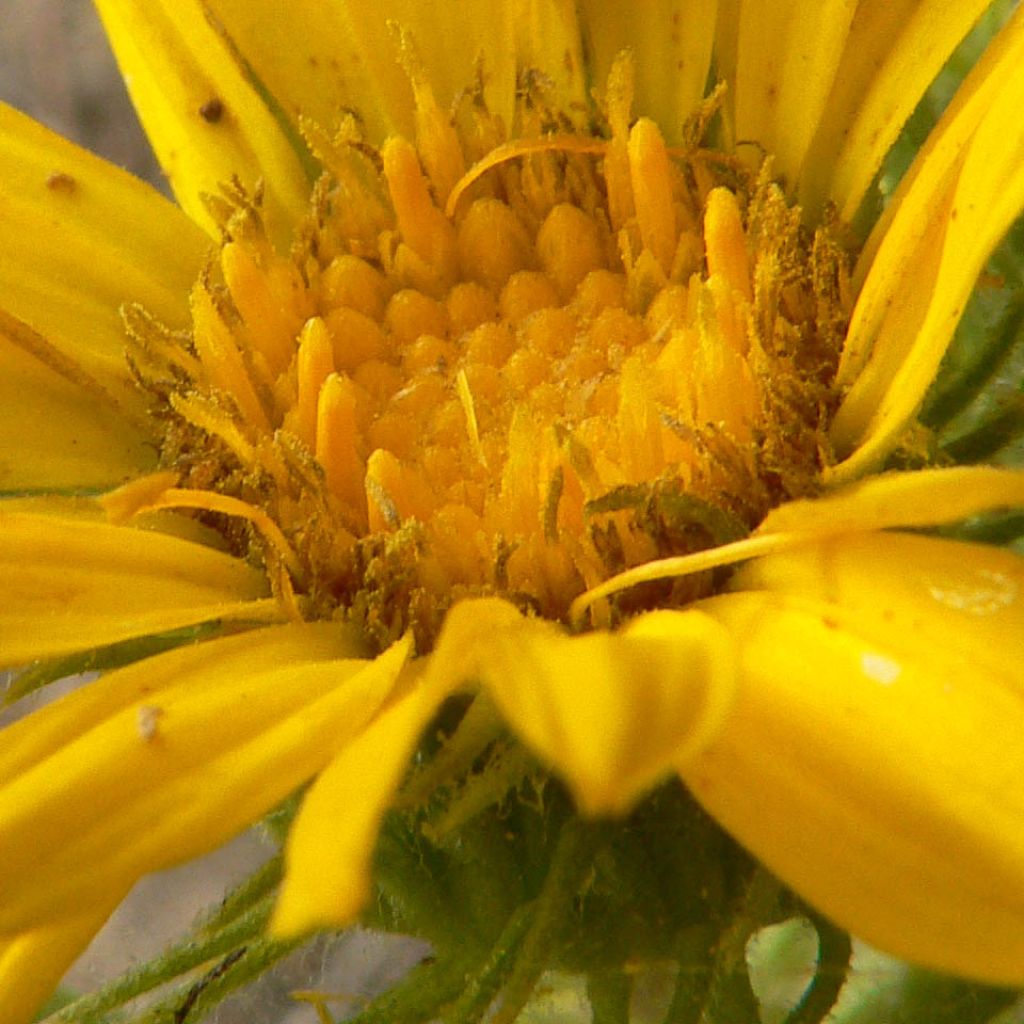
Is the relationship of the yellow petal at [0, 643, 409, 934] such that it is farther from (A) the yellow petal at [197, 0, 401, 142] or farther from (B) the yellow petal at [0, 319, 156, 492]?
(A) the yellow petal at [197, 0, 401, 142]

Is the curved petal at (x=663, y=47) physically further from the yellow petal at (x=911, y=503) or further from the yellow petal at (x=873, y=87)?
the yellow petal at (x=911, y=503)

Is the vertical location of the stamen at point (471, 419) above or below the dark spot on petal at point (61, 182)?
below

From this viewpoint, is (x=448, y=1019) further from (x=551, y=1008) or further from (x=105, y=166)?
(x=105, y=166)

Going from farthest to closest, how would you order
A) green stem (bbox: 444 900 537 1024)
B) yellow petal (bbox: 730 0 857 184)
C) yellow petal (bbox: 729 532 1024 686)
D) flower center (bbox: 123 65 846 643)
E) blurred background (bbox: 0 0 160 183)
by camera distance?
blurred background (bbox: 0 0 160 183), yellow petal (bbox: 730 0 857 184), flower center (bbox: 123 65 846 643), green stem (bbox: 444 900 537 1024), yellow petal (bbox: 729 532 1024 686)

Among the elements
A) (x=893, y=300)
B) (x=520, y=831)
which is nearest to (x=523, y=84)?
(x=893, y=300)

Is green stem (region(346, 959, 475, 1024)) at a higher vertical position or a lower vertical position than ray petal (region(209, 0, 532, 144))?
lower

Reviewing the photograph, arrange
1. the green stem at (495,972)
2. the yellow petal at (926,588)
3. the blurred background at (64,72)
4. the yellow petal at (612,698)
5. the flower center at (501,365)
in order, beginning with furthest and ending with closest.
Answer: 1. the blurred background at (64,72)
2. the flower center at (501,365)
3. the green stem at (495,972)
4. the yellow petal at (926,588)
5. the yellow petal at (612,698)

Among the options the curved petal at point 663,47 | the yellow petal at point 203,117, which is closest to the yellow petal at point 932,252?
the curved petal at point 663,47

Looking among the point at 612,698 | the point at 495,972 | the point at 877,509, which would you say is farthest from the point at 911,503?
the point at 495,972

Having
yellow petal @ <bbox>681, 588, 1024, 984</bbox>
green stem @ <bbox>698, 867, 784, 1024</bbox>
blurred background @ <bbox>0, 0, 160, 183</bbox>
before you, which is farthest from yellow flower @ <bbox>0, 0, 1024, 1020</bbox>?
blurred background @ <bbox>0, 0, 160, 183</bbox>
